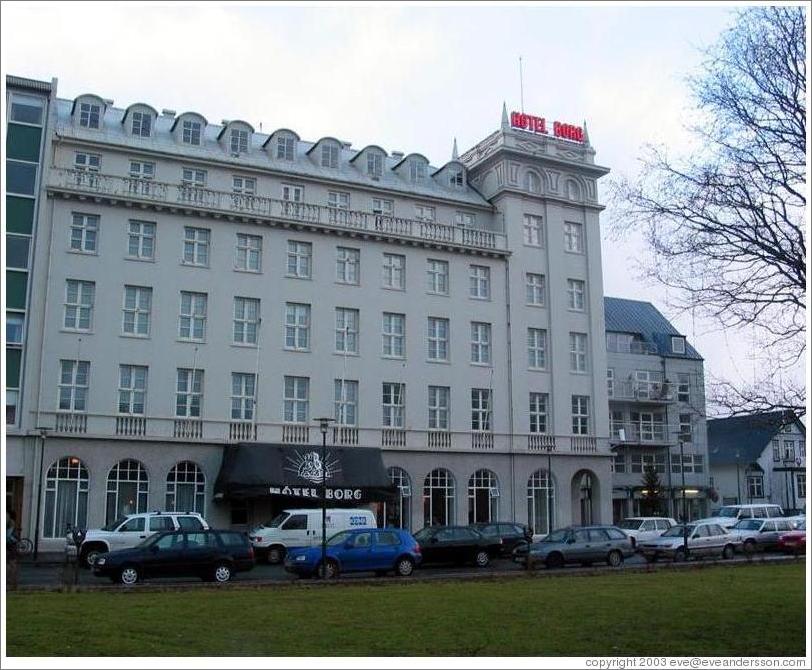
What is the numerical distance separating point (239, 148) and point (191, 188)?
5490 millimetres

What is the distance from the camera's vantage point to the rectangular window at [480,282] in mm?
51969

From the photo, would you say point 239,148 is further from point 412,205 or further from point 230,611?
point 230,611

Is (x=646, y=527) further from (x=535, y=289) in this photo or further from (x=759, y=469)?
(x=759, y=469)

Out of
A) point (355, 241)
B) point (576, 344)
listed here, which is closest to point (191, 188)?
point (355, 241)

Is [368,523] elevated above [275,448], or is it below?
below

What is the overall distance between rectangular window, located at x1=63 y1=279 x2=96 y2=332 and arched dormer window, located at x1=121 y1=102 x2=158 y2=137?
365 inches

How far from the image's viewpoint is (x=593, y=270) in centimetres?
5566

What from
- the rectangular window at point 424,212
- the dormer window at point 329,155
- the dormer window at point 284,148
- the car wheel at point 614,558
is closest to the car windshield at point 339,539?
the car wheel at point 614,558

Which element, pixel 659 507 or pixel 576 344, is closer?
pixel 576 344

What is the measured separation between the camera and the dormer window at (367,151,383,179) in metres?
53.3

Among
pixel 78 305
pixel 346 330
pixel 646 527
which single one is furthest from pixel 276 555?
pixel 646 527

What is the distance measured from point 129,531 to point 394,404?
738 inches

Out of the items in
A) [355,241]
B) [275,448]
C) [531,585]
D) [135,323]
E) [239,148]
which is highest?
[239,148]

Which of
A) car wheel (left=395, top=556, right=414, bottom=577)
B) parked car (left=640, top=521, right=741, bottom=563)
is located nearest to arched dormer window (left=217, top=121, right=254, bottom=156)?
car wheel (left=395, top=556, right=414, bottom=577)
